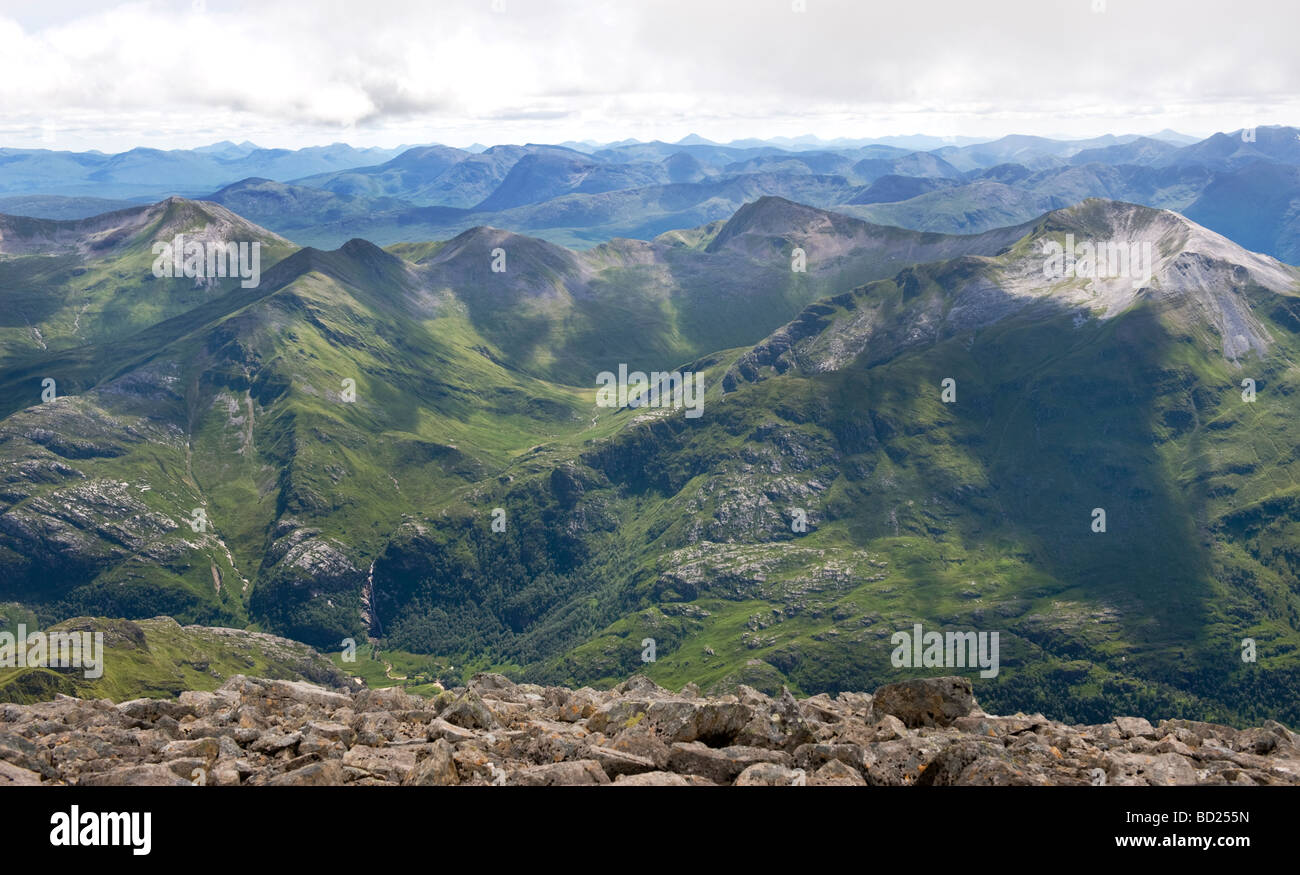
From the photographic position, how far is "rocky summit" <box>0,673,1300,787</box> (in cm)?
4109

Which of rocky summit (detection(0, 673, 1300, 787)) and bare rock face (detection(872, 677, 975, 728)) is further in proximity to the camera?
bare rock face (detection(872, 677, 975, 728))

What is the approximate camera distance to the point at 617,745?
45812mm

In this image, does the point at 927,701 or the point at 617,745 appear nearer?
the point at 617,745

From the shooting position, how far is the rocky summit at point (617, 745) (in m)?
41.1

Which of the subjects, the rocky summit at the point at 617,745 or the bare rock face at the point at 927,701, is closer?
the rocky summit at the point at 617,745
